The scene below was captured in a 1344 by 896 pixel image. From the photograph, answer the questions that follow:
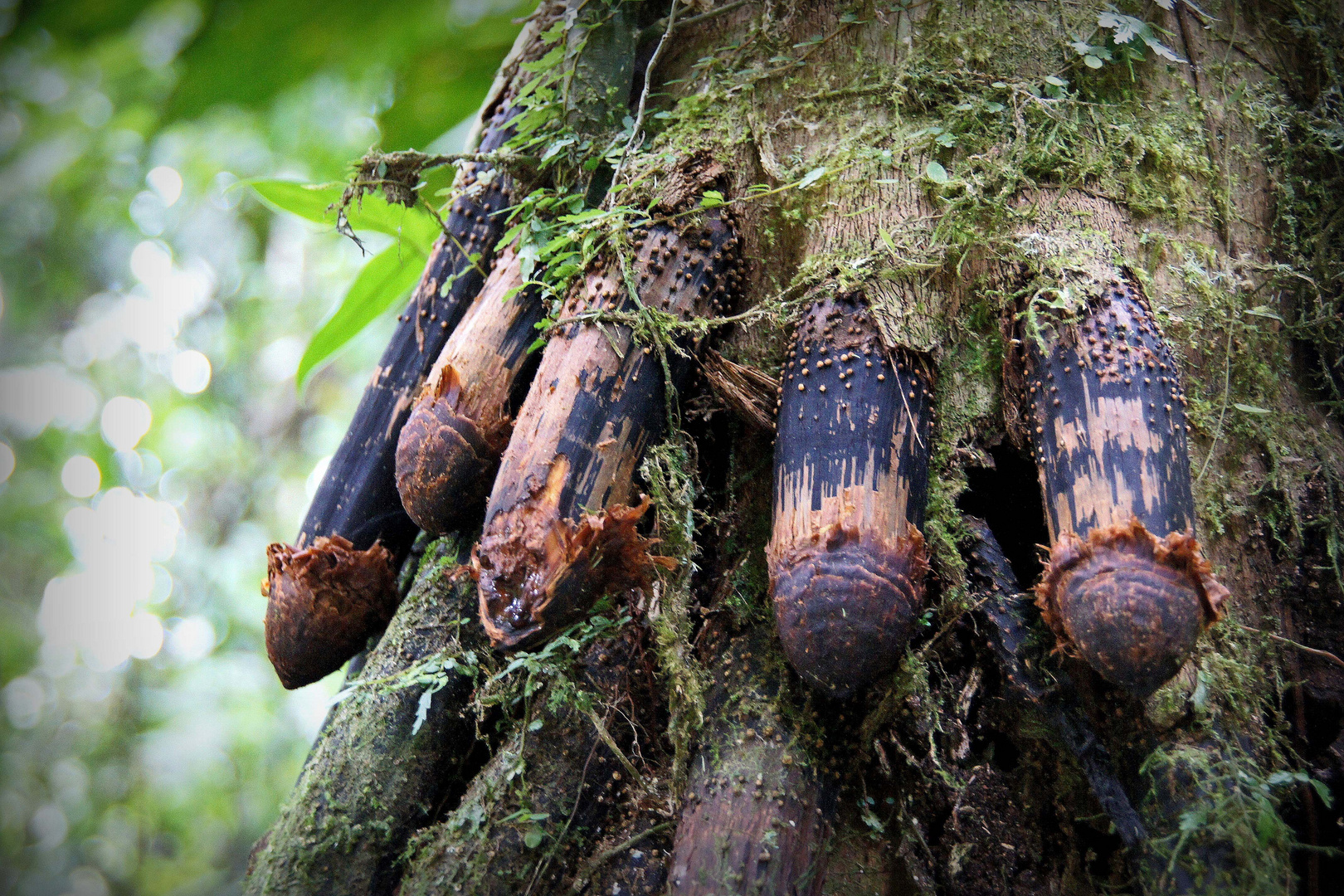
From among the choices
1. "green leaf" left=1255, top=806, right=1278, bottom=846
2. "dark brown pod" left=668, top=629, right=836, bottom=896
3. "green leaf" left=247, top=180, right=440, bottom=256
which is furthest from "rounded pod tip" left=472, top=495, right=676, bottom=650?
"green leaf" left=247, top=180, right=440, bottom=256

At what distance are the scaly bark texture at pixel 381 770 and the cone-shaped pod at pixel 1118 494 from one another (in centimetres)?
86

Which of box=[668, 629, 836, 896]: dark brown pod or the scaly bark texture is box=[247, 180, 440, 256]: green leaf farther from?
box=[668, 629, 836, 896]: dark brown pod

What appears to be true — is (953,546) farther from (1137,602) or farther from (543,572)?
(543,572)

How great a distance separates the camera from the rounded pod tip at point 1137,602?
0.88 m

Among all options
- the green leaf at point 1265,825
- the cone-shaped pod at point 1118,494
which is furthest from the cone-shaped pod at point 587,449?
the green leaf at point 1265,825

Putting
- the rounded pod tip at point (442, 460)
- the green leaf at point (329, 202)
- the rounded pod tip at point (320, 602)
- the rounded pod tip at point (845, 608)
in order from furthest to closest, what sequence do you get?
the green leaf at point (329, 202) → the rounded pod tip at point (320, 602) → the rounded pod tip at point (442, 460) → the rounded pod tip at point (845, 608)

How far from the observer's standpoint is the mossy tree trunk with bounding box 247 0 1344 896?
3.49 feet

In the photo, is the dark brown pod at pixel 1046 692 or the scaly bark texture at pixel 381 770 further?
the scaly bark texture at pixel 381 770

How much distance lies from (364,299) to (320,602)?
1253 mm

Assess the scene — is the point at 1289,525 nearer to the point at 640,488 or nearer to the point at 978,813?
the point at 978,813

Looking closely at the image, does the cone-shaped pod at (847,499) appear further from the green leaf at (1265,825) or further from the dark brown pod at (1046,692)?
the green leaf at (1265,825)

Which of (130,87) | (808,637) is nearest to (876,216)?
(808,637)

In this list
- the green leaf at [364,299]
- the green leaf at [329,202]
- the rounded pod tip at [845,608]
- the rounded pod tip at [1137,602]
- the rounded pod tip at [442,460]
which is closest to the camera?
the rounded pod tip at [1137,602]

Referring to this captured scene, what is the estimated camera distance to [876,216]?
4.34ft
